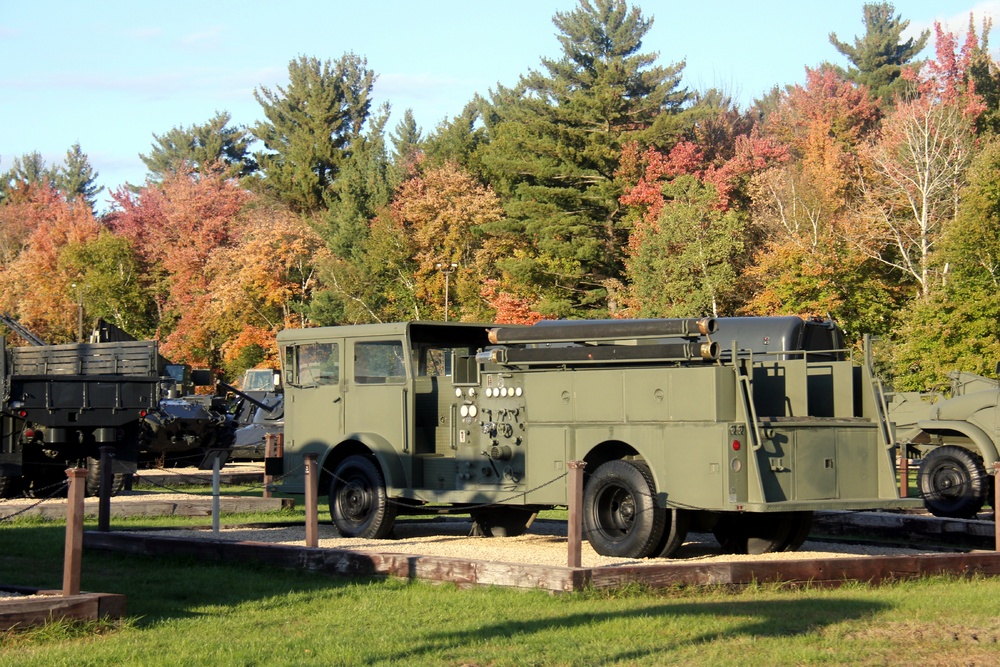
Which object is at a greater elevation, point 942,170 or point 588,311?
point 942,170

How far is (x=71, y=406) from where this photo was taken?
20.5 meters

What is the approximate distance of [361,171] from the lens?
70.5 meters

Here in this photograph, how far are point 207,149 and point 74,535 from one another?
78.5 metres

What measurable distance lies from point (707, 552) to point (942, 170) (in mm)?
34501

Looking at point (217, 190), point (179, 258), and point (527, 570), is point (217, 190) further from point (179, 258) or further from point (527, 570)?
point (527, 570)

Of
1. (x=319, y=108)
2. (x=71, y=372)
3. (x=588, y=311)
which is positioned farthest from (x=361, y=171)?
(x=71, y=372)

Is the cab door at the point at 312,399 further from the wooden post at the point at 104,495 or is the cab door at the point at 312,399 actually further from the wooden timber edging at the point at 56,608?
the wooden timber edging at the point at 56,608

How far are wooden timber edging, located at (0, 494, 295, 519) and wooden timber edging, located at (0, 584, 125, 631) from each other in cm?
833

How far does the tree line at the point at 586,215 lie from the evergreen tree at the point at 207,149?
0.28 m

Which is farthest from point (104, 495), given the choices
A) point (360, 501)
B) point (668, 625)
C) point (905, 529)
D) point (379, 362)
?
point (905, 529)

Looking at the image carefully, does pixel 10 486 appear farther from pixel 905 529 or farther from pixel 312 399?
pixel 905 529

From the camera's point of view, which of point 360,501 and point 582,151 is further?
point 582,151

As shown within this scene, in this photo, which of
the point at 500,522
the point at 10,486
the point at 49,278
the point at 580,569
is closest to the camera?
the point at 580,569

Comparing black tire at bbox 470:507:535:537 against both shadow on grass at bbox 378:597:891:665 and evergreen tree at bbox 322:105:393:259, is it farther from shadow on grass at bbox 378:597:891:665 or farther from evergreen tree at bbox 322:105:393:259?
evergreen tree at bbox 322:105:393:259
